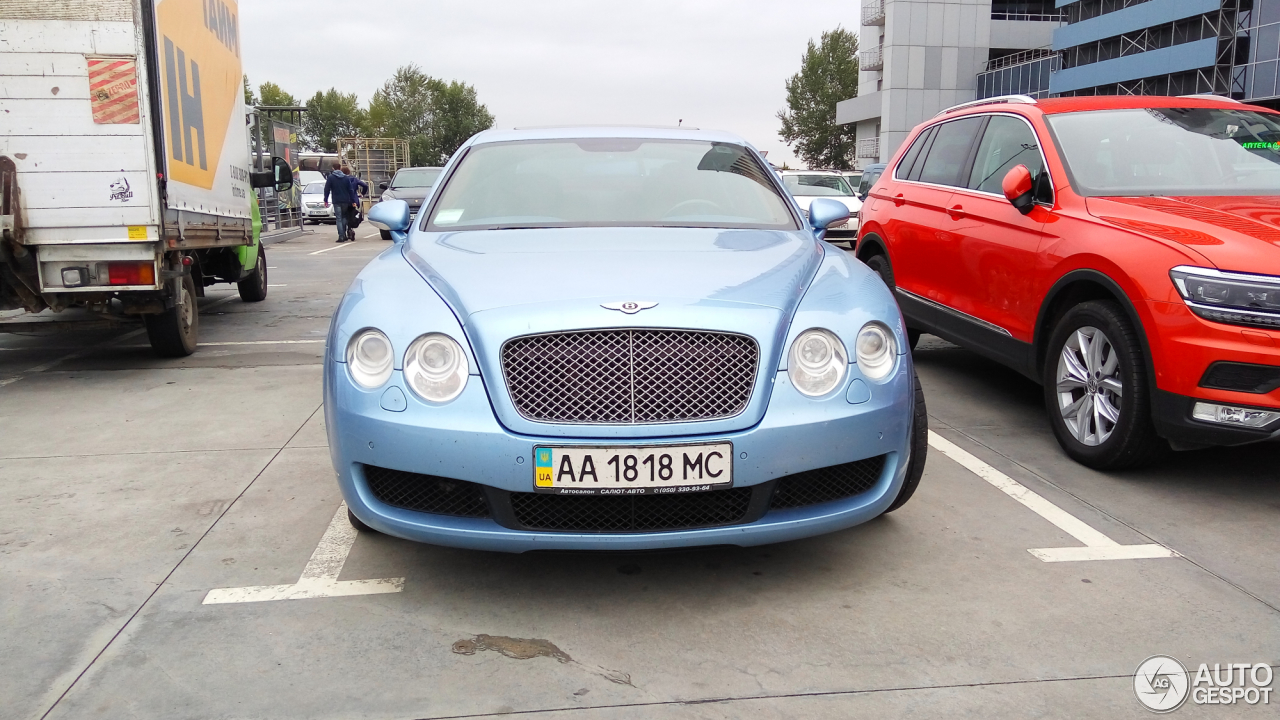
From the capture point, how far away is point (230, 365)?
7.19 m

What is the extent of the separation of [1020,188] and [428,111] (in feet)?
297

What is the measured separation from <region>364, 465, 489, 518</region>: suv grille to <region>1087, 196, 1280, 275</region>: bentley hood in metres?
2.85

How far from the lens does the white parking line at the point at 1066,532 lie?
3445mm

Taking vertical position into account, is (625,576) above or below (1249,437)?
below

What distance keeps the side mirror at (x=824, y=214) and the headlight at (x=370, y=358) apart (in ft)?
6.68

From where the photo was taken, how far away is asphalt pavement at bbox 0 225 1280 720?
255 cm

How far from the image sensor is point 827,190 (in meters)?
18.6

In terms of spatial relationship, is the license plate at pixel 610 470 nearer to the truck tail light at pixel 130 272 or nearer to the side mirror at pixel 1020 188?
the side mirror at pixel 1020 188

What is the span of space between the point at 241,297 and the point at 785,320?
950cm

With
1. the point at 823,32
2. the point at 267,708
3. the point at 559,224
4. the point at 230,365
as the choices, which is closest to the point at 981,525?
the point at 559,224

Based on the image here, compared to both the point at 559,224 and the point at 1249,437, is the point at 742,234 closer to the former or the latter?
the point at 559,224

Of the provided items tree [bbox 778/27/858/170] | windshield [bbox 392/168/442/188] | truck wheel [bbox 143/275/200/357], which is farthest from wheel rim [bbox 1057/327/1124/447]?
tree [bbox 778/27/858/170]

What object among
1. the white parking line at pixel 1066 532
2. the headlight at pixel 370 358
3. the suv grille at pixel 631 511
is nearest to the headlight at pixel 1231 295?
the white parking line at pixel 1066 532

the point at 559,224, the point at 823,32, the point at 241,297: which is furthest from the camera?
the point at 823,32
